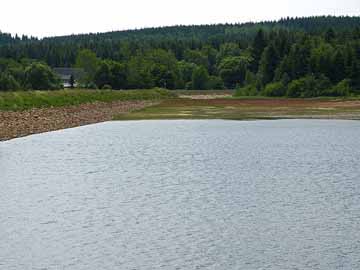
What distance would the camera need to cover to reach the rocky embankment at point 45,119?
5006cm

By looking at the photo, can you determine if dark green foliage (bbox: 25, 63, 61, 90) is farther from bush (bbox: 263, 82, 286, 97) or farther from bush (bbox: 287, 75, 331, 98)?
bush (bbox: 287, 75, 331, 98)

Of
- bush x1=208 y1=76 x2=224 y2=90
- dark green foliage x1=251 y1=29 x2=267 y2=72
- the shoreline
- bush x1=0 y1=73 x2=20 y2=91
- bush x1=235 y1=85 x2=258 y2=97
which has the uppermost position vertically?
dark green foliage x1=251 y1=29 x2=267 y2=72

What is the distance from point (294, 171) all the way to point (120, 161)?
26.6 ft

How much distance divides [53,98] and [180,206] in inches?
2272

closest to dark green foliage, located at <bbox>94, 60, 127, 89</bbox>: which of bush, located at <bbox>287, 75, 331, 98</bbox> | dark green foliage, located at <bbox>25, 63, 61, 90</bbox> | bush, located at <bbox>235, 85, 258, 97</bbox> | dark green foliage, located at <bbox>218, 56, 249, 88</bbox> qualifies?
dark green foliage, located at <bbox>25, 63, 61, 90</bbox>

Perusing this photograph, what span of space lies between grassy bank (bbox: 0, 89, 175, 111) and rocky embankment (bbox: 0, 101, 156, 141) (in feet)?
3.40

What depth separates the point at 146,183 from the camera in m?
25.6

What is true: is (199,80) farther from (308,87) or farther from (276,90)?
(308,87)

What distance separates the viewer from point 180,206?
21.1m

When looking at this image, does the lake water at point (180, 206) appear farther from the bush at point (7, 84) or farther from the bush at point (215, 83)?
the bush at point (215, 83)

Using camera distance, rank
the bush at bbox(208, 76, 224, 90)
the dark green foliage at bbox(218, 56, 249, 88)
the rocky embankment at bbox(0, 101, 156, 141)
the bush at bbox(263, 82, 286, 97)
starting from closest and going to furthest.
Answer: the rocky embankment at bbox(0, 101, 156, 141) < the bush at bbox(263, 82, 286, 97) < the dark green foliage at bbox(218, 56, 249, 88) < the bush at bbox(208, 76, 224, 90)

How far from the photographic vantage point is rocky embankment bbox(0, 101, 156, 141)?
164 feet

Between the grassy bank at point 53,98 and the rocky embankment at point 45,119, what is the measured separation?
1.04 meters

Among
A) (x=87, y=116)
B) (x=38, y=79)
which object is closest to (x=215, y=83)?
(x=38, y=79)
